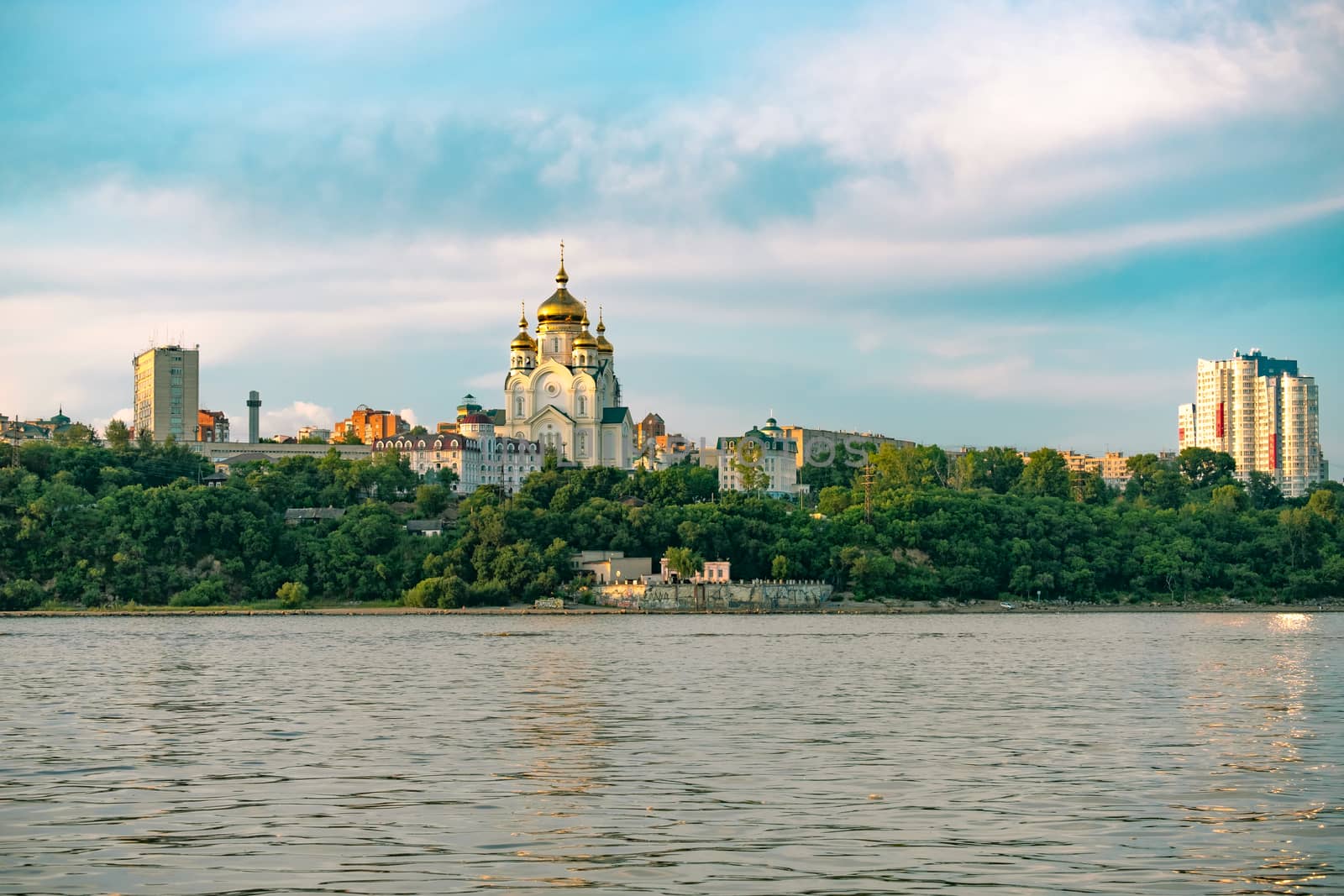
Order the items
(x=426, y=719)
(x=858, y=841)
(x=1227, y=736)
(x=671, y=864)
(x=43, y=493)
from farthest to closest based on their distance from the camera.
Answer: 1. (x=43, y=493)
2. (x=426, y=719)
3. (x=1227, y=736)
4. (x=858, y=841)
5. (x=671, y=864)

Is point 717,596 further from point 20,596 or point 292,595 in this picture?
point 20,596

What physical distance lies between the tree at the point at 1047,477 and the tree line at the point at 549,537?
14411mm

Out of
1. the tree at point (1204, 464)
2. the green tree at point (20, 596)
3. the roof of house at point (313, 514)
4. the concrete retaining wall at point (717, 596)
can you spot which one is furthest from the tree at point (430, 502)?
the tree at point (1204, 464)

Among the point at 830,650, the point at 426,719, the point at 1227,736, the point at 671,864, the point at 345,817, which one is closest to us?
the point at 671,864

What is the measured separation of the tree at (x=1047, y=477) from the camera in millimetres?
170625

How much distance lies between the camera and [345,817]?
21375mm

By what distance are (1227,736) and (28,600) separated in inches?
3895

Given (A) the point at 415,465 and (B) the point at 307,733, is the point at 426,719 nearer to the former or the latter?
(B) the point at 307,733

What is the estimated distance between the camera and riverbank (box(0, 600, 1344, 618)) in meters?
112

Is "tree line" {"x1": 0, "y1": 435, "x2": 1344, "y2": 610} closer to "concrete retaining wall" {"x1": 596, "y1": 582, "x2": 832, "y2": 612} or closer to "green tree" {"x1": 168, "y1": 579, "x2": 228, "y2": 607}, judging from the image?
"green tree" {"x1": 168, "y1": 579, "x2": 228, "y2": 607}

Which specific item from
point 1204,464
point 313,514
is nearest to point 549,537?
point 313,514

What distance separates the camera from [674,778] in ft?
83.5

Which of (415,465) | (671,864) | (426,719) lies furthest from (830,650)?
(415,465)

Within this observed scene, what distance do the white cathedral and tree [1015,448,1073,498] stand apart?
42.0 m
